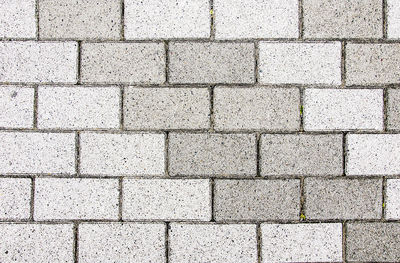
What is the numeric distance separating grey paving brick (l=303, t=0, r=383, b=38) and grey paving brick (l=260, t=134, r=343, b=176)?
18.9 inches

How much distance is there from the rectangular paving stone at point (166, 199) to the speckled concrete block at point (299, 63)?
590mm

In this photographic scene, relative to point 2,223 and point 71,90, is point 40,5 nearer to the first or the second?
point 71,90

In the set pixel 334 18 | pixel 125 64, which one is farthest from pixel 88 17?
pixel 334 18

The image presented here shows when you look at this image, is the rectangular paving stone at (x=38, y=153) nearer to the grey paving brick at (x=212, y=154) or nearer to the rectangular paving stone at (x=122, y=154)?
the rectangular paving stone at (x=122, y=154)

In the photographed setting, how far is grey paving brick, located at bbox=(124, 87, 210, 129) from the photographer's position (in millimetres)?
1555

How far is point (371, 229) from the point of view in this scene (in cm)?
157

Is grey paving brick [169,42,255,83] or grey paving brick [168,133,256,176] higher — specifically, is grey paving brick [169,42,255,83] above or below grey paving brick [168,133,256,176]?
above

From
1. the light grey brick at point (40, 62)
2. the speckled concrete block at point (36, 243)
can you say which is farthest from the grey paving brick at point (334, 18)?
the speckled concrete block at point (36, 243)

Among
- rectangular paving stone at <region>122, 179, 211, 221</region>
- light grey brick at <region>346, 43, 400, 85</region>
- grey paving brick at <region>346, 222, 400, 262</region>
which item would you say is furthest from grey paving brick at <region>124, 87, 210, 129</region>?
grey paving brick at <region>346, 222, 400, 262</region>

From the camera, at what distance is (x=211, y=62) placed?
1.56m

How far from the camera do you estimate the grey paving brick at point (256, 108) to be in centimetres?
156

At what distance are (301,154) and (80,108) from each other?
104 cm

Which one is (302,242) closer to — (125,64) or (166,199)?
(166,199)

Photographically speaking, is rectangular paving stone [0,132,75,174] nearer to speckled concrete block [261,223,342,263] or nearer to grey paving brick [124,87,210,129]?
grey paving brick [124,87,210,129]
